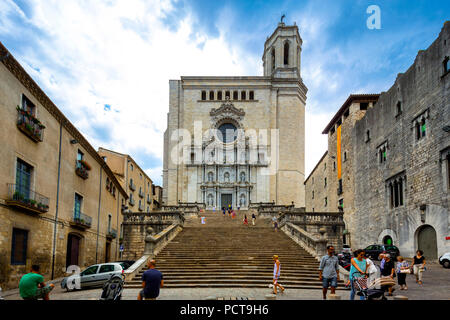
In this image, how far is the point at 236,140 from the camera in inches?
2030

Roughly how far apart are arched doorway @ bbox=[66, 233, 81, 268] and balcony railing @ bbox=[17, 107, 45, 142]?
7617mm

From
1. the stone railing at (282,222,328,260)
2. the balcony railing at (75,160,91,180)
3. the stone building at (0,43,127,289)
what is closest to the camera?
the stone building at (0,43,127,289)

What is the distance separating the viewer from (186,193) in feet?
166

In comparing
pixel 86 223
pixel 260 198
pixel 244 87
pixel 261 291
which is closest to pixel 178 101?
pixel 244 87

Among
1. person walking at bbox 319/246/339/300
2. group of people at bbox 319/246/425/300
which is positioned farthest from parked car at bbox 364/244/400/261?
person walking at bbox 319/246/339/300

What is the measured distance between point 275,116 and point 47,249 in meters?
38.5

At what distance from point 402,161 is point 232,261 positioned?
17.1 m

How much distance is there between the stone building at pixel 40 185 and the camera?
1593 cm

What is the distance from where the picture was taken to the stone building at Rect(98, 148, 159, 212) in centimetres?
4484

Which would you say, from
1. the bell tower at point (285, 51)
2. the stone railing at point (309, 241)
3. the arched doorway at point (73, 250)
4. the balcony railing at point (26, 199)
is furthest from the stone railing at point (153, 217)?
the bell tower at point (285, 51)

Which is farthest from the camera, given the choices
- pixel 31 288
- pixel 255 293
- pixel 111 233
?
pixel 111 233

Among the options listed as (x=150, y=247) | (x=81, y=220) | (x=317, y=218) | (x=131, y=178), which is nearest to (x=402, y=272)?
(x=150, y=247)

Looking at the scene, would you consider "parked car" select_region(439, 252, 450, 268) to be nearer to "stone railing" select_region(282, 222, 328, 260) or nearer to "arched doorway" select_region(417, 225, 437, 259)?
"arched doorway" select_region(417, 225, 437, 259)

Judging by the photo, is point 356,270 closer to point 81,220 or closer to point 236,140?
point 81,220
